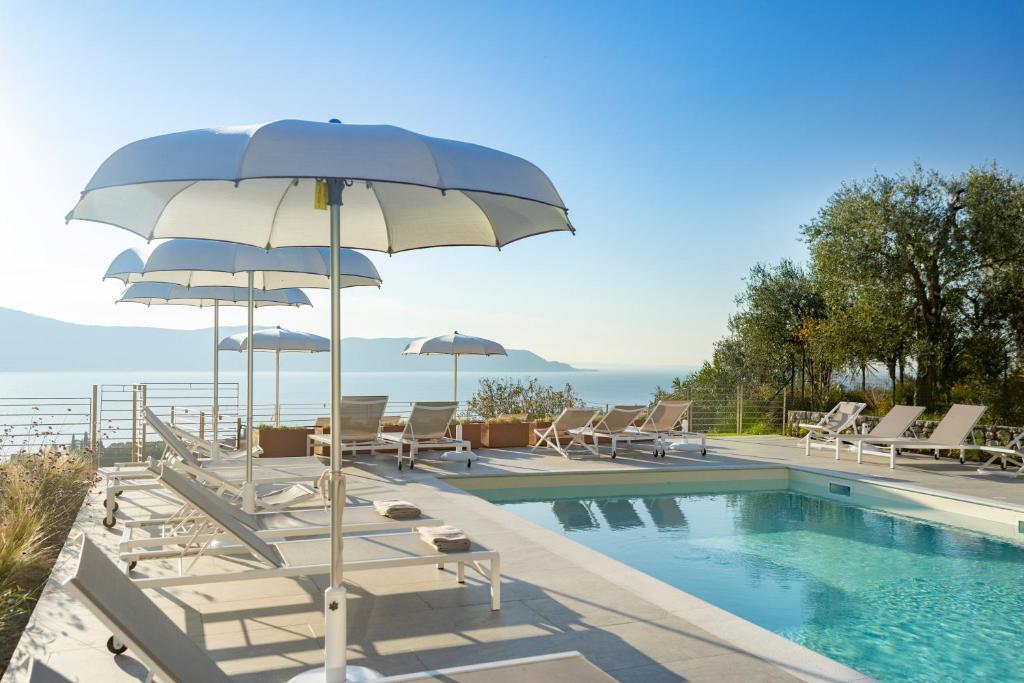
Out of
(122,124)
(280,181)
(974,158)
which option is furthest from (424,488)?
(974,158)

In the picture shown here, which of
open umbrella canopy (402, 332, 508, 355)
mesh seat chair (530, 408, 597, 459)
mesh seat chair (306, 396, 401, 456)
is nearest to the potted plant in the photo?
mesh seat chair (530, 408, 597, 459)

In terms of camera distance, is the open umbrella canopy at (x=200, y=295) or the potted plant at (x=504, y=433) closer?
the open umbrella canopy at (x=200, y=295)

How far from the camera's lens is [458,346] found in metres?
12.9

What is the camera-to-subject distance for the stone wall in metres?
12.4

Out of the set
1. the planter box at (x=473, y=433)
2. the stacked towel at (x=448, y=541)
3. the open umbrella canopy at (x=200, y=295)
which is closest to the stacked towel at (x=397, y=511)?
the stacked towel at (x=448, y=541)

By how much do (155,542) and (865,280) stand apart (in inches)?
553

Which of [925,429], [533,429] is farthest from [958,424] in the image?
[533,429]

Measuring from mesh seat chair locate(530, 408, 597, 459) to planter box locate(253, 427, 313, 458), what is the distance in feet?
12.3

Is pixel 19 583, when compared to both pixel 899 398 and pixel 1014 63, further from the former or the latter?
pixel 1014 63

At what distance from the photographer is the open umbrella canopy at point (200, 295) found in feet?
27.5

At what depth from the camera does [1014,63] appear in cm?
1541

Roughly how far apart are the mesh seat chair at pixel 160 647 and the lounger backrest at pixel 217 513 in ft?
3.34

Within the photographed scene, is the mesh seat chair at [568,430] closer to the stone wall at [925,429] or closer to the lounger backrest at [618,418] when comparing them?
the lounger backrest at [618,418]

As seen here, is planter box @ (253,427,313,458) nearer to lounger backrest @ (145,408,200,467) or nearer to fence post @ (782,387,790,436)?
lounger backrest @ (145,408,200,467)
